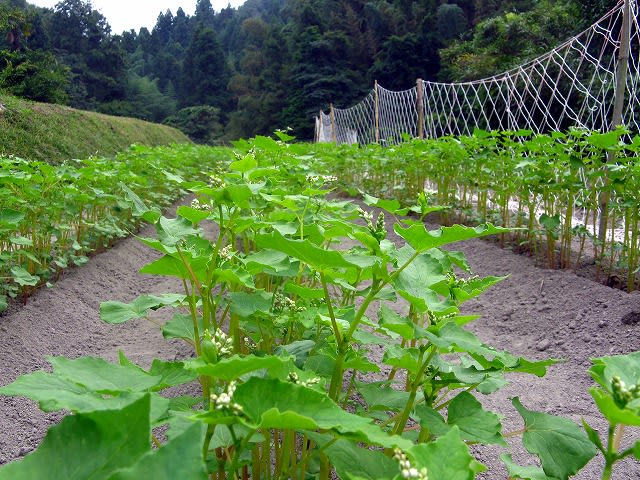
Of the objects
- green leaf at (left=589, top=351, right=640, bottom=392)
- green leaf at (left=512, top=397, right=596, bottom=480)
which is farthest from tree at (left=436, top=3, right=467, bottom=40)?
green leaf at (left=589, top=351, right=640, bottom=392)

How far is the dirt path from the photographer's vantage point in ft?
7.29

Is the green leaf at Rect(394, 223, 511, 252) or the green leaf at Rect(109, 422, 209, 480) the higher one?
the green leaf at Rect(394, 223, 511, 252)

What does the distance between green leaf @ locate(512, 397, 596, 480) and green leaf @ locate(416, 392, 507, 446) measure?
0.24 ft

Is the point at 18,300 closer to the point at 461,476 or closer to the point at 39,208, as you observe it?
the point at 39,208

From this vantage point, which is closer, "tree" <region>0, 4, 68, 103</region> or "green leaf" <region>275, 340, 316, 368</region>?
"green leaf" <region>275, 340, 316, 368</region>

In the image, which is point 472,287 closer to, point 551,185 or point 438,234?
point 438,234

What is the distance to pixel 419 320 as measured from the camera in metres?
1.46

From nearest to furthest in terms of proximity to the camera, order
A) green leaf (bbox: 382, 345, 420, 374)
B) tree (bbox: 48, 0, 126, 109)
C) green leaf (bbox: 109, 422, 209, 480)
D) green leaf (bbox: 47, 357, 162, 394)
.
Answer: green leaf (bbox: 109, 422, 209, 480) → green leaf (bbox: 47, 357, 162, 394) → green leaf (bbox: 382, 345, 420, 374) → tree (bbox: 48, 0, 126, 109)

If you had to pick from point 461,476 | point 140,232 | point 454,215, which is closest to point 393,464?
point 461,476

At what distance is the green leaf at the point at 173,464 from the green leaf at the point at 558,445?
704mm

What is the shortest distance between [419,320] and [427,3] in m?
38.7

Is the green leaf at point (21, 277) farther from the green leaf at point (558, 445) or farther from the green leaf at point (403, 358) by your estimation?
the green leaf at point (558, 445)

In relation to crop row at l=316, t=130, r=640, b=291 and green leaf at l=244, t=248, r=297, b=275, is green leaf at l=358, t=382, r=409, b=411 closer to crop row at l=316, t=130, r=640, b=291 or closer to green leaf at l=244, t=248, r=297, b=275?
green leaf at l=244, t=248, r=297, b=275

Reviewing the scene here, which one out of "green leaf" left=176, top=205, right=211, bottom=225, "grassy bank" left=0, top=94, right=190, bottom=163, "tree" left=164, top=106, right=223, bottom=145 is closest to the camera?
"green leaf" left=176, top=205, right=211, bottom=225
